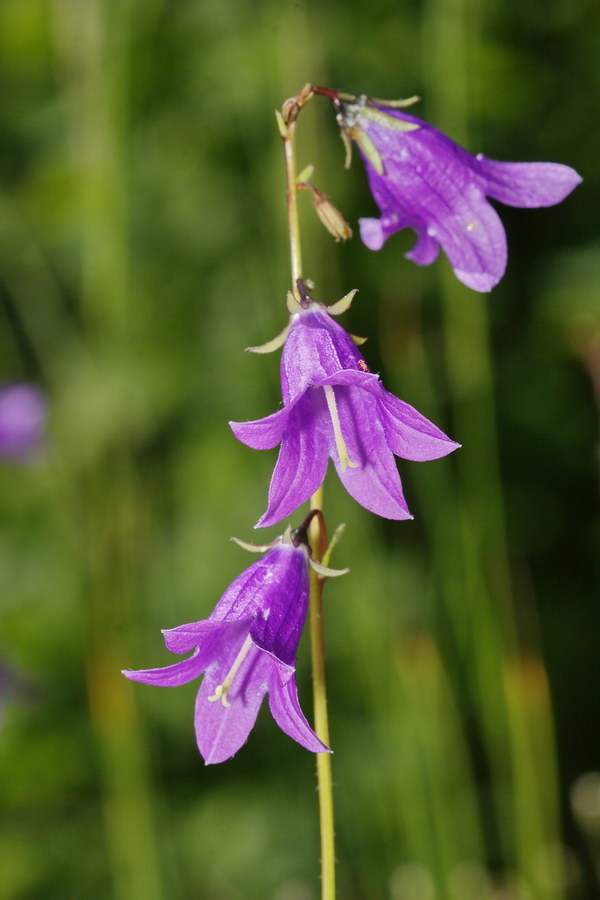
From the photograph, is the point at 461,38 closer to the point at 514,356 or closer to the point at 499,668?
the point at 514,356

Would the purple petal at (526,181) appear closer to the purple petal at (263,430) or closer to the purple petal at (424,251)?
the purple petal at (424,251)

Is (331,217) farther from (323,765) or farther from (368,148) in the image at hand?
→ (323,765)

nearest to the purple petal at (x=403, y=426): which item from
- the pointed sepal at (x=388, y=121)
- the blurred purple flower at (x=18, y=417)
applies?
the pointed sepal at (x=388, y=121)

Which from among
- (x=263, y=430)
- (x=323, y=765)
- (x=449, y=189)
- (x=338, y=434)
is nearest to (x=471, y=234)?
(x=449, y=189)

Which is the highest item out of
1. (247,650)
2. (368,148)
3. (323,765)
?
(368,148)

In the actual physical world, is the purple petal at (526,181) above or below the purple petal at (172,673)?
above
